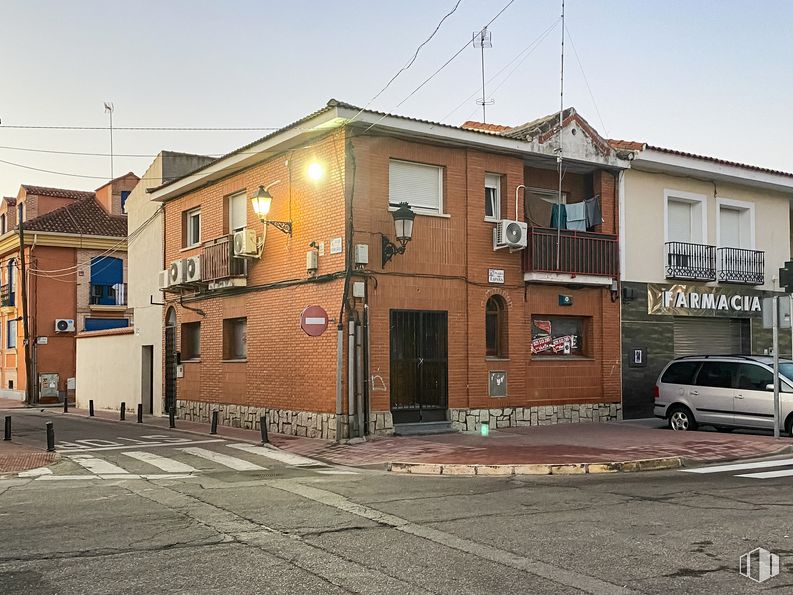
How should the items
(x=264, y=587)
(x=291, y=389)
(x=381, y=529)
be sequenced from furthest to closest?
(x=291, y=389)
(x=381, y=529)
(x=264, y=587)

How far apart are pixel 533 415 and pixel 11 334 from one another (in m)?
30.9

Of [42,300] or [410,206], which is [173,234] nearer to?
[410,206]

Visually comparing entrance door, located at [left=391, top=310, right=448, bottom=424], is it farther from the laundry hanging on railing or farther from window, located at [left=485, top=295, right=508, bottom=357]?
the laundry hanging on railing

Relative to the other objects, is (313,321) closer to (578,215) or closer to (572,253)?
Result: (572,253)

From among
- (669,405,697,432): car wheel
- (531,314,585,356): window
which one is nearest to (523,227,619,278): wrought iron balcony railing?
(531,314,585,356): window

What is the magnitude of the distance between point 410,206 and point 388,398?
3845mm

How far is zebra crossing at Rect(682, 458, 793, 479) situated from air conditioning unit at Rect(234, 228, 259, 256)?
34.7ft

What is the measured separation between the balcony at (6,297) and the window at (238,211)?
22867 millimetres

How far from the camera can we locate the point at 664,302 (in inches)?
779

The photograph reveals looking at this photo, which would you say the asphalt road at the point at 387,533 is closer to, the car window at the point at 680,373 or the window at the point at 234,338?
the car window at the point at 680,373

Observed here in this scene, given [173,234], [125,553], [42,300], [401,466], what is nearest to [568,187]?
[401,466]

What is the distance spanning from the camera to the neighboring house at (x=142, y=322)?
79.3ft

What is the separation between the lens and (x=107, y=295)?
38.1 m

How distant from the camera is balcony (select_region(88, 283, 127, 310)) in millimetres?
37625
